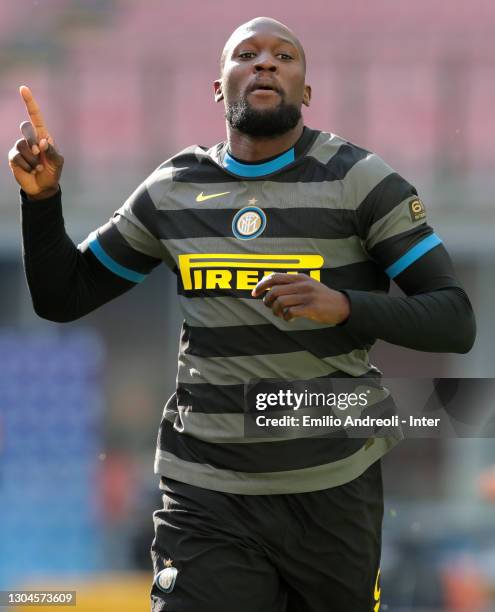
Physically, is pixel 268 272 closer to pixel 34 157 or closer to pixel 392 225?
pixel 392 225

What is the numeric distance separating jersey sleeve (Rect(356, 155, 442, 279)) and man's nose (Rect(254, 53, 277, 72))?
258 mm

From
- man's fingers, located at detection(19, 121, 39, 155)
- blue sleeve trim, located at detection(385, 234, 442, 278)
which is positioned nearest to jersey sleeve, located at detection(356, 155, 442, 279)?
blue sleeve trim, located at detection(385, 234, 442, 278)

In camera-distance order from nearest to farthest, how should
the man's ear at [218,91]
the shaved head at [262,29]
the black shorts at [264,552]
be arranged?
the black shorts at [264,552], the shaved head at [262,29], the man's ear at [218,91]

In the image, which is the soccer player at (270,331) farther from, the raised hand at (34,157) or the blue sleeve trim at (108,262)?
the blue sleeve trim at (108,262)

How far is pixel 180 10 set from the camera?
1005 cm

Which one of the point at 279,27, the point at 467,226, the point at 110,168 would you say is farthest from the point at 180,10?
the point at 279,27

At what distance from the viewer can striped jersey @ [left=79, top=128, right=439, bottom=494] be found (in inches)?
92.0

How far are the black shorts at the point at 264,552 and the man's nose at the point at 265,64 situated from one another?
0.79 metres

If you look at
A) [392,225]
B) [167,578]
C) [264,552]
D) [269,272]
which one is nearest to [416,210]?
[392,225]

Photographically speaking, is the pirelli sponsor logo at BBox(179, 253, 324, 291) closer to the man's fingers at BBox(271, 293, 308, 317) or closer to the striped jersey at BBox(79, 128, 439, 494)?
the striped jersey at BBox(79, 128, 439, 494)

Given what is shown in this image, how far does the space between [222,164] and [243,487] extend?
2.04 ft

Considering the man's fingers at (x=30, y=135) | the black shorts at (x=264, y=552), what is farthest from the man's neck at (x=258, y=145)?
the black shorts at (x=264, y=552)

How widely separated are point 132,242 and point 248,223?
279mm

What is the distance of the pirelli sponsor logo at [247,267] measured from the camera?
7.69 feet
